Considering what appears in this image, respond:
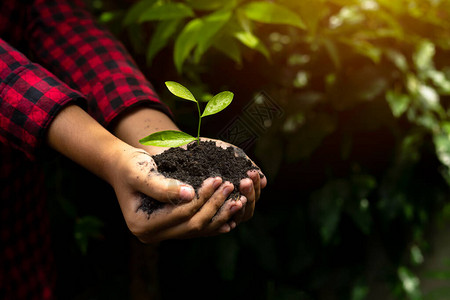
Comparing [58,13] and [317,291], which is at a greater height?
[58,13]

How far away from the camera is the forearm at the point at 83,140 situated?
0.55m

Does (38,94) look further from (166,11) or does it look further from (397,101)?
(397,101)

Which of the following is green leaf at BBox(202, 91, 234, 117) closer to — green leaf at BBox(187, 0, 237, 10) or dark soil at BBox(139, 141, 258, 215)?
dark soil at BBox(139, 141, 258, 215)

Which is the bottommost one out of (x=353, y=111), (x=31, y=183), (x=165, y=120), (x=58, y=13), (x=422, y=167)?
(x=422, y=167)

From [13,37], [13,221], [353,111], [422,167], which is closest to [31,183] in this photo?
[13,221]

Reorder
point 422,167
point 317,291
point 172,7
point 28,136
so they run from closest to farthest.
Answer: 1. point 28,136
2. point 172,7
3. point 422,167
4. point 317,291

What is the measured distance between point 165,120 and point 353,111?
700 millimetres

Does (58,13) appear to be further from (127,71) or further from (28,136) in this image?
(28,136)

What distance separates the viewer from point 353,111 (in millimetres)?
1134

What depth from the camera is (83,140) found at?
550 mm

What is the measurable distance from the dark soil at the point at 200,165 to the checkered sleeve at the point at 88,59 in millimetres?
127

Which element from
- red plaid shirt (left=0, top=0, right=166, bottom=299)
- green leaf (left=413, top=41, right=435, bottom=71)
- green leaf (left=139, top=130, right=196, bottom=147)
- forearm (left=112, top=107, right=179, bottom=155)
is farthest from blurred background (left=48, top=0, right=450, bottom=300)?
green leaf (left=139, top=130, right=196, bottom=147)

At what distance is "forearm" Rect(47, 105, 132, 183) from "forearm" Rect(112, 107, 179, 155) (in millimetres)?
67

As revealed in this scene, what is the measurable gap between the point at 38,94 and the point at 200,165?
0.84 feet
